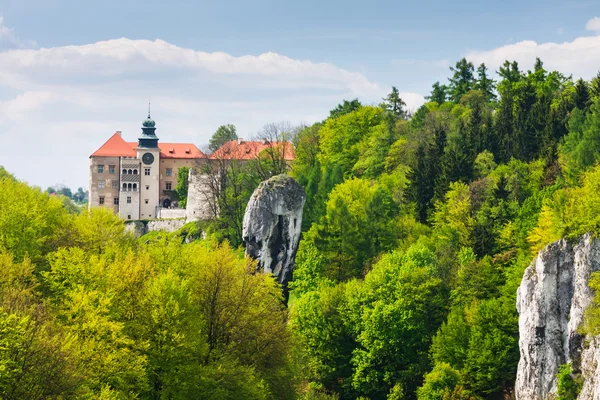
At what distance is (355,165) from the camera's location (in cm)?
7881

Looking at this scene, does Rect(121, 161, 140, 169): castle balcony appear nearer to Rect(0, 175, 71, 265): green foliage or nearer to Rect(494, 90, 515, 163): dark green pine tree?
Rect(494, 90, 515, 163): dark green pine tree

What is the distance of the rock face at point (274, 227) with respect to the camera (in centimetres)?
5994

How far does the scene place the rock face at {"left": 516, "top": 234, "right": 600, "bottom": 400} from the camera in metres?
44.2

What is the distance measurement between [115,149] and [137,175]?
4.77 metres

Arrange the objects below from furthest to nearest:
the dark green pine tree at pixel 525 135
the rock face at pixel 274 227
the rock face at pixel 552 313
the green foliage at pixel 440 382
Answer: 1. the dark green pine tree at pixel 525 135
2. the rock face at pixel 274 227
3. the green foliage at pixel 440 382
4. the rock face at pixel 552 313

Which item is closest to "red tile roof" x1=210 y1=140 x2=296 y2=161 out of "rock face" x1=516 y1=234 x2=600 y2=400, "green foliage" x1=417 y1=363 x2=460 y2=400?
"green foliage" x1=417 y1=363 x2=460 y2=400

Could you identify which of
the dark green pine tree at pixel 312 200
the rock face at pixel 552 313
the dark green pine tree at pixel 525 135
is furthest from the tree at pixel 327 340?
the dark green pine tree at pixel 525 135

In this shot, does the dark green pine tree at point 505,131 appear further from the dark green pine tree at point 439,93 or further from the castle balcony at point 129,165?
the castle balcony at point 129,165

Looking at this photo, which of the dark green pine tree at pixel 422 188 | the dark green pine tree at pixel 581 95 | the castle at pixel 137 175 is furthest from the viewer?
the castle at pixel 137 175

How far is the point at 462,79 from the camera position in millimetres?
91125

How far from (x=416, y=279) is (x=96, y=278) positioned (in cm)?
1966

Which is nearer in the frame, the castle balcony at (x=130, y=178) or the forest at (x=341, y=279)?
the forest at (x=341, y=279)

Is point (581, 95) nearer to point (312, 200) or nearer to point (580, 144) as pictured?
point (580, 144)

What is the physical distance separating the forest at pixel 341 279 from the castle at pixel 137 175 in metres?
25.3
